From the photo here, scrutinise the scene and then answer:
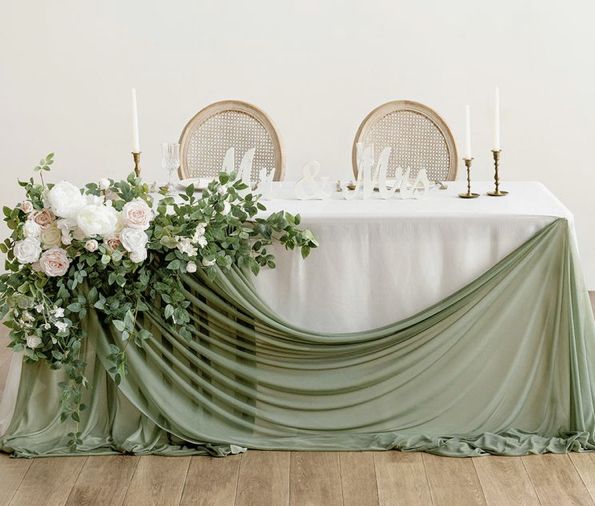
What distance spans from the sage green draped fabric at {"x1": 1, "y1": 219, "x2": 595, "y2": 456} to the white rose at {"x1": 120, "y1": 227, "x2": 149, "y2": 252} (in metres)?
0.23

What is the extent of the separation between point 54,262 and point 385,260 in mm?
918

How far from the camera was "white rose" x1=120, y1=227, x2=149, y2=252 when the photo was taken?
254 centimetres

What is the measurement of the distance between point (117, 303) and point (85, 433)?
42 cm

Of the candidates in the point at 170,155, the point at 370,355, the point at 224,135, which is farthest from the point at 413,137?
the point at 370,355

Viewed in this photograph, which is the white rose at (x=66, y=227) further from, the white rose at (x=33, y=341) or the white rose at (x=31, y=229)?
the white rose at (x=33, y=341)

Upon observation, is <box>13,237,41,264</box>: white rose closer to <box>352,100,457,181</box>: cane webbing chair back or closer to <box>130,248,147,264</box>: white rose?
<box>130,248,147,264</box>: white rose

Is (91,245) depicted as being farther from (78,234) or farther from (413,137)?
(413,137)

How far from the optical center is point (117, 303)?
2.65 meters

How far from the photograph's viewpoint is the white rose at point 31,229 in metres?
2.56

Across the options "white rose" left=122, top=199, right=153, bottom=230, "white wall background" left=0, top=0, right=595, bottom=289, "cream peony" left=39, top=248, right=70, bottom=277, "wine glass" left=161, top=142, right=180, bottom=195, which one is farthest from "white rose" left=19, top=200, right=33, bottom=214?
"white wall background" left=0, top=0, right=595, bottom=289

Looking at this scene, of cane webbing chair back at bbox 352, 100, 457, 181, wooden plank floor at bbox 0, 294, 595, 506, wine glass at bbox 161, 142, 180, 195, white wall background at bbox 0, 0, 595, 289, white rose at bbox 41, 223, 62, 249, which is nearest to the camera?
wooden plank floor at bbox 0, 294, 595, 506

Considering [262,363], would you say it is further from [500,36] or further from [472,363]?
[500,36]

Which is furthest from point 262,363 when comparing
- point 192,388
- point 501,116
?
point 501,116

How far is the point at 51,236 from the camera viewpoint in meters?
2.58
